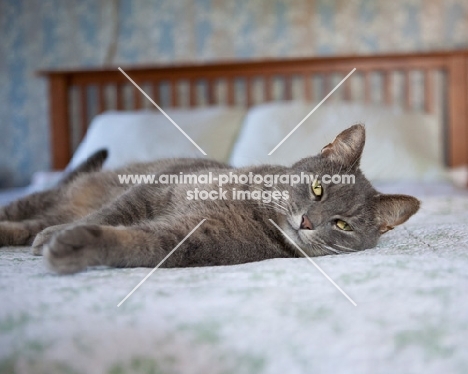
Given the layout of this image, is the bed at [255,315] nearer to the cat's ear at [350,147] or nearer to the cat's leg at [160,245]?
the cat's leg at [160,245]

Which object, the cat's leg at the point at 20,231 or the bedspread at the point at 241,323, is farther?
the cat's leg at the point at 20,231

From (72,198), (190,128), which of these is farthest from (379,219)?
(190,128)

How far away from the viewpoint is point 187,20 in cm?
331

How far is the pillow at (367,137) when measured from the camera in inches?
98.2

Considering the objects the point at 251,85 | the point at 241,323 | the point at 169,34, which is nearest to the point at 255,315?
the point at 241,323

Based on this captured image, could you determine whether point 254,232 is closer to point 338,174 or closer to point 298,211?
point 298,211

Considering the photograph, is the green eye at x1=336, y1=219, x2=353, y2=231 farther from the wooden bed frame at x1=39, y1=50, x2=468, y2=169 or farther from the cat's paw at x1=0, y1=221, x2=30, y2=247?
the wooden bed frame at x1=39, y1=50, x2=468, y2=169

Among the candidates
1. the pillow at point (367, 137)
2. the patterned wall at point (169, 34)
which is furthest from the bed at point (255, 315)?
the patterned wall at point (169, 34)

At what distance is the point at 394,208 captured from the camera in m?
1.18

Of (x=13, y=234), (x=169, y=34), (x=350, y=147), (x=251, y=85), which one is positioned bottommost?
(x=13, y=234)

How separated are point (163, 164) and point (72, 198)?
0.93 feet

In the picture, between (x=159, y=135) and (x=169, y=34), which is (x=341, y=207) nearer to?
(x=159, y=135)

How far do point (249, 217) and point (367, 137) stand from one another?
1.56 metres

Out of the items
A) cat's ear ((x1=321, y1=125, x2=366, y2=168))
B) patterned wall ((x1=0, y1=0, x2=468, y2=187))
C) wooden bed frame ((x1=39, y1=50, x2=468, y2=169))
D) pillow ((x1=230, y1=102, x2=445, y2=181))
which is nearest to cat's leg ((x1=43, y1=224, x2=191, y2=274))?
cat's ear ((x1=321, y1=125, x2=366, y2=168))
